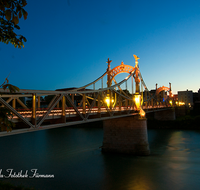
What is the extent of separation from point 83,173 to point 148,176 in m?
5.73

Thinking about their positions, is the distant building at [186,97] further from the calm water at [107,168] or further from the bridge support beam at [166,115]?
the calm water at [107,168]

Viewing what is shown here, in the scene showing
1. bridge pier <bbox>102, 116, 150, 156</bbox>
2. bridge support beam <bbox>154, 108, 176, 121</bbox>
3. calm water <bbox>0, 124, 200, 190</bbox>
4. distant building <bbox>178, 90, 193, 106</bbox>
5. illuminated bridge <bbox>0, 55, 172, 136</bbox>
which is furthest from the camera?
distant building <bbox>178, 90, 193, 106</bbox>

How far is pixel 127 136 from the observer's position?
25.4 metres

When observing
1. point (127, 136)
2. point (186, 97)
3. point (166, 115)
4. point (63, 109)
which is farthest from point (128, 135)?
point (186, 97)

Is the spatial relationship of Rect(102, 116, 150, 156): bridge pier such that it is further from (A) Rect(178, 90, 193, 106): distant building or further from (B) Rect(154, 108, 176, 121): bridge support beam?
(A) Rect(178, 90, 193, 106): distant building

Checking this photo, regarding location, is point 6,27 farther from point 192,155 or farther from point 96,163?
point 192,155

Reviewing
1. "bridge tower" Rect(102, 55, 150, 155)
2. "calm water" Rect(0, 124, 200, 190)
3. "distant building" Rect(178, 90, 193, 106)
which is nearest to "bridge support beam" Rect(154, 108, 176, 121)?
"calm water" Rect(0, 124, 200, 190)

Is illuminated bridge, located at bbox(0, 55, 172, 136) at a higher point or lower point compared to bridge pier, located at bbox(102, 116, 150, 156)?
higher

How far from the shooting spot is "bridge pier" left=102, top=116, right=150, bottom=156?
2489cm

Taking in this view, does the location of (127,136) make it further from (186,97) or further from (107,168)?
(186,97)

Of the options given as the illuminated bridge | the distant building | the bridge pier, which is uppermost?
the distant building

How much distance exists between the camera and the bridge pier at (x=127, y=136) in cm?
2489

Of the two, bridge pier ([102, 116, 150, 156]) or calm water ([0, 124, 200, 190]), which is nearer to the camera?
calm water ([0, 124, 200, 190])

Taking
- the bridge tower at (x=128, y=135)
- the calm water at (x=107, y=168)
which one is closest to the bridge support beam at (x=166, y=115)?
the calm water at (x=107, y=168)
